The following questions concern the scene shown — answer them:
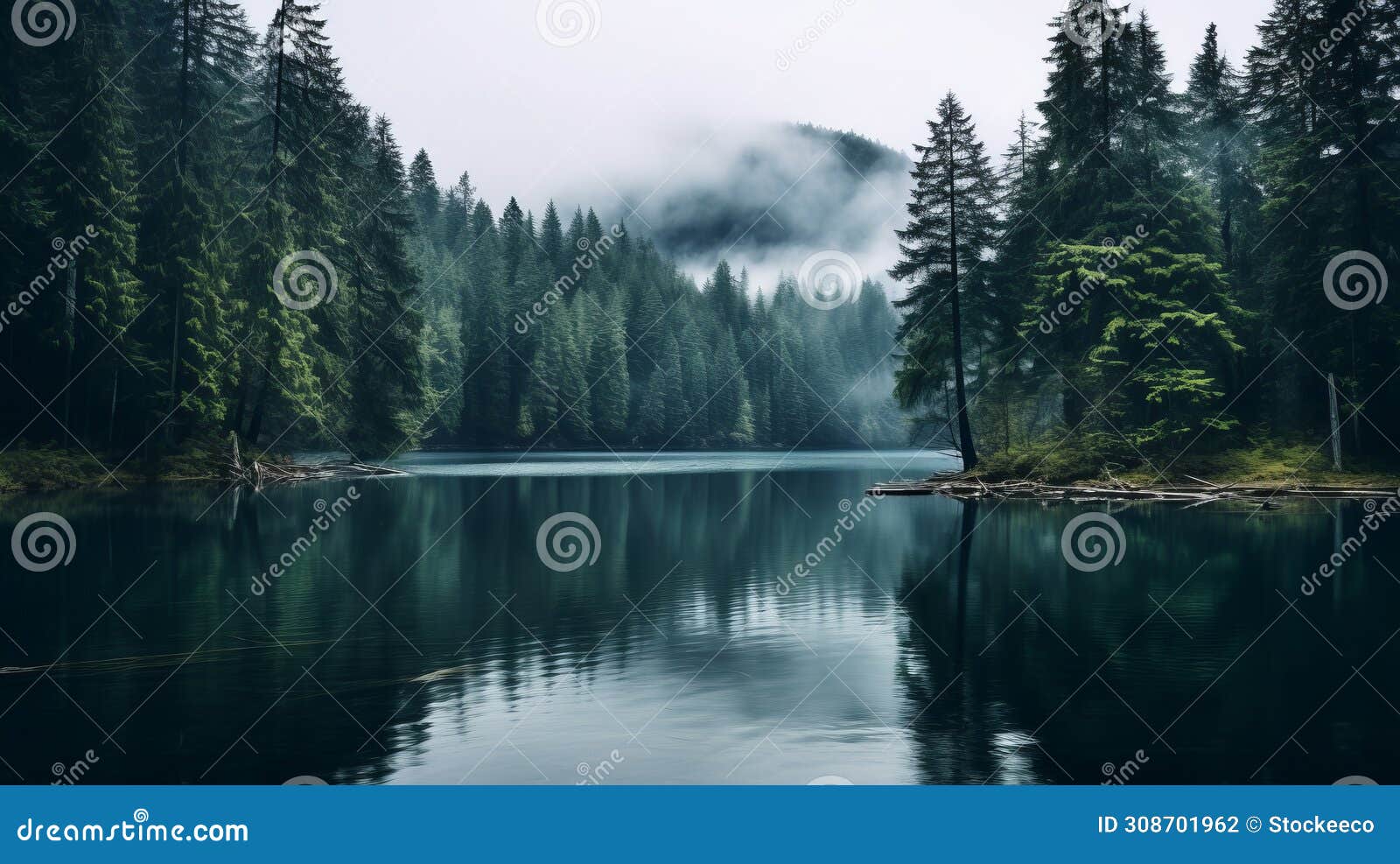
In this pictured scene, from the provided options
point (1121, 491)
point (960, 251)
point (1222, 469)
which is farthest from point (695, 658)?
point (960, 251)

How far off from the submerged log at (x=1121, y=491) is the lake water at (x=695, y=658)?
1012cm

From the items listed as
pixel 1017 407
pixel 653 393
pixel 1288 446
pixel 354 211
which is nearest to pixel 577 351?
pixel 653 393

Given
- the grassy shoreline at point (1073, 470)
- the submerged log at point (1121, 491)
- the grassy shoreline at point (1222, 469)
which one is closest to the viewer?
the submerged log at point (1121, 491)

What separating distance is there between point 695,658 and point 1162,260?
1440 inches

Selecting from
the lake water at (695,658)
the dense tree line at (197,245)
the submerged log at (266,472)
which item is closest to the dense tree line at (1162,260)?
the lake water at (695,658)

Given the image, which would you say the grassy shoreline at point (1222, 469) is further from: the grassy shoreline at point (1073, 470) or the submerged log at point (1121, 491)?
the submerged log at point (1121, 491)

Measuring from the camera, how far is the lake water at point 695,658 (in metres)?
10.6

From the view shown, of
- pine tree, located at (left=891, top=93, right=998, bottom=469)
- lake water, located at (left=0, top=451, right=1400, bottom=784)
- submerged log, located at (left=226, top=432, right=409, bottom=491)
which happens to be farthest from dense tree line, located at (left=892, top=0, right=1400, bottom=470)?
submerged log, located at (left=226, top=432, right=409, bottom=491)

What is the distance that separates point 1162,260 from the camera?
43.9m

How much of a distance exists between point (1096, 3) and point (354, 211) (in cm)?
4225

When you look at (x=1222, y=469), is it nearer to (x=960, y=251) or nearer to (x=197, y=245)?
(x=960, y=251)

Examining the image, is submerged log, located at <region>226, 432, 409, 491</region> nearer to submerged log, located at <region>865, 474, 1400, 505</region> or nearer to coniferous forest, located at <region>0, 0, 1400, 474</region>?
coniferous forest, located at <region>0, 0, 1400, 474</region>

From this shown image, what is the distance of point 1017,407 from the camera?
50.2m

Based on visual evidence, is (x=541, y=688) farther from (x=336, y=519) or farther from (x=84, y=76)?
(x=84, y=76)
